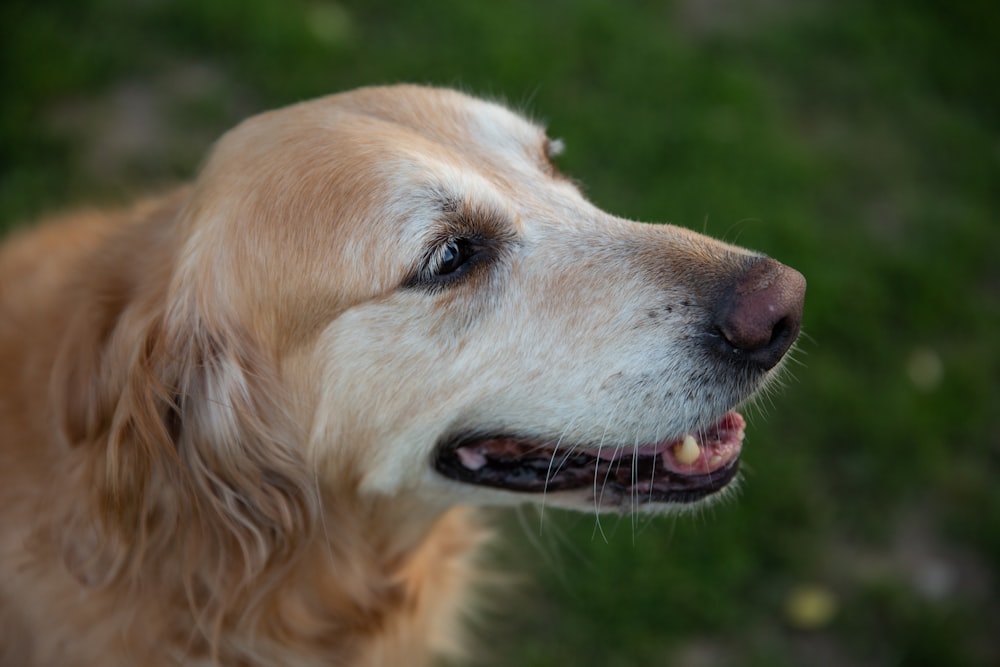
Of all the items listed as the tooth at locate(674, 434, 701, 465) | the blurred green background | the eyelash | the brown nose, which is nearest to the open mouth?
the tooth at locate(674, 434, 701, 465)

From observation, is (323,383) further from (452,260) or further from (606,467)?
(606,467)

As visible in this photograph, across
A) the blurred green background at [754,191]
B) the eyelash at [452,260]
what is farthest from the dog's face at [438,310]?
the blurred green background at [754,191]

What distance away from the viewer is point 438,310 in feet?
7.43

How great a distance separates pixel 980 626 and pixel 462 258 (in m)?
3.10

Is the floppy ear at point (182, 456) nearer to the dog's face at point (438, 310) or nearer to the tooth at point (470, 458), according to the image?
the dog's face at point (438, 310)

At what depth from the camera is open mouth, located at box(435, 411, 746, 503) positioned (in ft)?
7.88

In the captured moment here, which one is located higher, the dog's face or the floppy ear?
the dog's face

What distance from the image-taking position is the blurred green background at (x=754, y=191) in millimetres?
3734

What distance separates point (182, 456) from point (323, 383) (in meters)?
0.46

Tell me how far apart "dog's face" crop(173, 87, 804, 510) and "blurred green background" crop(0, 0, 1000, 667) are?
1.13m

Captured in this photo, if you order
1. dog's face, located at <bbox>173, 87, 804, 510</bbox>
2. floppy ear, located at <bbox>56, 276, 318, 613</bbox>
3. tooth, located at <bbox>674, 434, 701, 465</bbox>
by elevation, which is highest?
dog's face, located at <bbox>173, 87, 804, 510</bbox>

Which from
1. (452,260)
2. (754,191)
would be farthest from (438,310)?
(754,191)

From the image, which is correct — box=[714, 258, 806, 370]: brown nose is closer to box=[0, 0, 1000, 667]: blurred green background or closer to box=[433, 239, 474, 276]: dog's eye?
box=[433, 239, 474, 276]: dog's eye

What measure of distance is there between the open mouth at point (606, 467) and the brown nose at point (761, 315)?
242 mm
